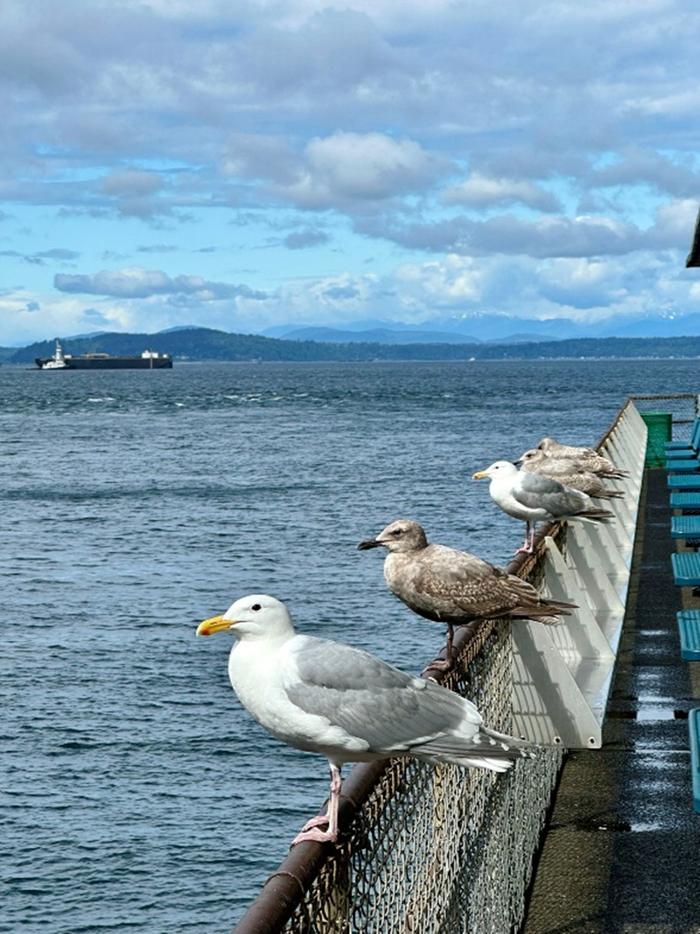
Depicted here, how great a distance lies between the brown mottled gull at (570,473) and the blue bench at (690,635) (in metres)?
2.24

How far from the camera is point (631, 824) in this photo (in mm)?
8070

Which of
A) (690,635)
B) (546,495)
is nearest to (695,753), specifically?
(690,635)

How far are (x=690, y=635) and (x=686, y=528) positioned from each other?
489 cm

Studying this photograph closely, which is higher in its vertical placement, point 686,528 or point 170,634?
point 686,528

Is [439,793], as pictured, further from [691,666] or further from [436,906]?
[691,666]

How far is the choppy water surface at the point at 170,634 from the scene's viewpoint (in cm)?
2448

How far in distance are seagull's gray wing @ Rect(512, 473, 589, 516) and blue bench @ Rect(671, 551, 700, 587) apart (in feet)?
3.23

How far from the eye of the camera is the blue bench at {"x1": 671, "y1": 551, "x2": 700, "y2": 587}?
11067 mm

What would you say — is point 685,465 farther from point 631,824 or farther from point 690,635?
point 631,824

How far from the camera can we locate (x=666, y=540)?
2009cm

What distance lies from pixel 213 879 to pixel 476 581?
17.9 m

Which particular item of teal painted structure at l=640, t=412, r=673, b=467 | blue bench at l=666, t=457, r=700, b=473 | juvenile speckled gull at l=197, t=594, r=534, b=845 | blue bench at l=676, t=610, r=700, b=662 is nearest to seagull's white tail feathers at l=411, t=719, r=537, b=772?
juvenile speckled gull at l=197, t=594, r=534, b=845

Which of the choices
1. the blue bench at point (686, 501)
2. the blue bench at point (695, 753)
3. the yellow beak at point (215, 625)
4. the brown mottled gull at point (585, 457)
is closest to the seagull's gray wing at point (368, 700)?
the yellow beak at point (215, 625)

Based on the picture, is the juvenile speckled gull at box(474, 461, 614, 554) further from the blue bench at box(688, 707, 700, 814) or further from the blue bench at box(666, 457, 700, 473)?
the blue bench at box(666, 457, 700, 473)
